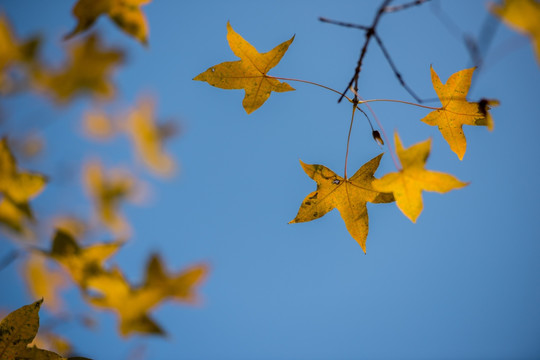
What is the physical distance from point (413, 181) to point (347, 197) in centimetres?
21

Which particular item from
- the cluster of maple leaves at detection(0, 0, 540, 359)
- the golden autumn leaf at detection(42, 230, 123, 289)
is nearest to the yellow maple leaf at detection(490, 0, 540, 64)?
the cluster of maple leaves at detection(0, 0, 540, 359)

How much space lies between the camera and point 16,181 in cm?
88

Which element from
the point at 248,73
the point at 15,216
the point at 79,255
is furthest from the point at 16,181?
the point at 248,73

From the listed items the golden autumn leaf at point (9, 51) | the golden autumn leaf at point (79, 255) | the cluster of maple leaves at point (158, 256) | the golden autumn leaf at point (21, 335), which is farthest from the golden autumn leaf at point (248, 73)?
the golden autumn leaf at point (9, 51)

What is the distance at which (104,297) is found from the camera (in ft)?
3.01

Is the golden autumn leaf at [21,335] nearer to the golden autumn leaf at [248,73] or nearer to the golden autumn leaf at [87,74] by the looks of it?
the golden autumn leaf at [248,73]

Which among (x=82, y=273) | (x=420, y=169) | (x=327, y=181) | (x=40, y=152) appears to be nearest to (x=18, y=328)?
(x=82, y=273)

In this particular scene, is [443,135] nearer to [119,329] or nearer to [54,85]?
[119,329]

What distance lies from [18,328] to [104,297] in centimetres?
29

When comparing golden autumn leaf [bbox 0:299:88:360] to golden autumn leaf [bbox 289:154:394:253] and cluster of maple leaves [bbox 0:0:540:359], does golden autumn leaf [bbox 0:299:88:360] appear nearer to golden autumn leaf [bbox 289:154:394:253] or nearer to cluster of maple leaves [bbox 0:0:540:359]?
cluster of maple leaves [bbox 0:0:540:359]

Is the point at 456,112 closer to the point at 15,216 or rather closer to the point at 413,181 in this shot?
the point at 413,181

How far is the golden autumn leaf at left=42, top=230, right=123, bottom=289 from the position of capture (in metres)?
0.85

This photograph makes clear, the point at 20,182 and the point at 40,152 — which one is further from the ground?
the point at 40,152

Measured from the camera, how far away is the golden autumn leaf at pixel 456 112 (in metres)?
0.75
